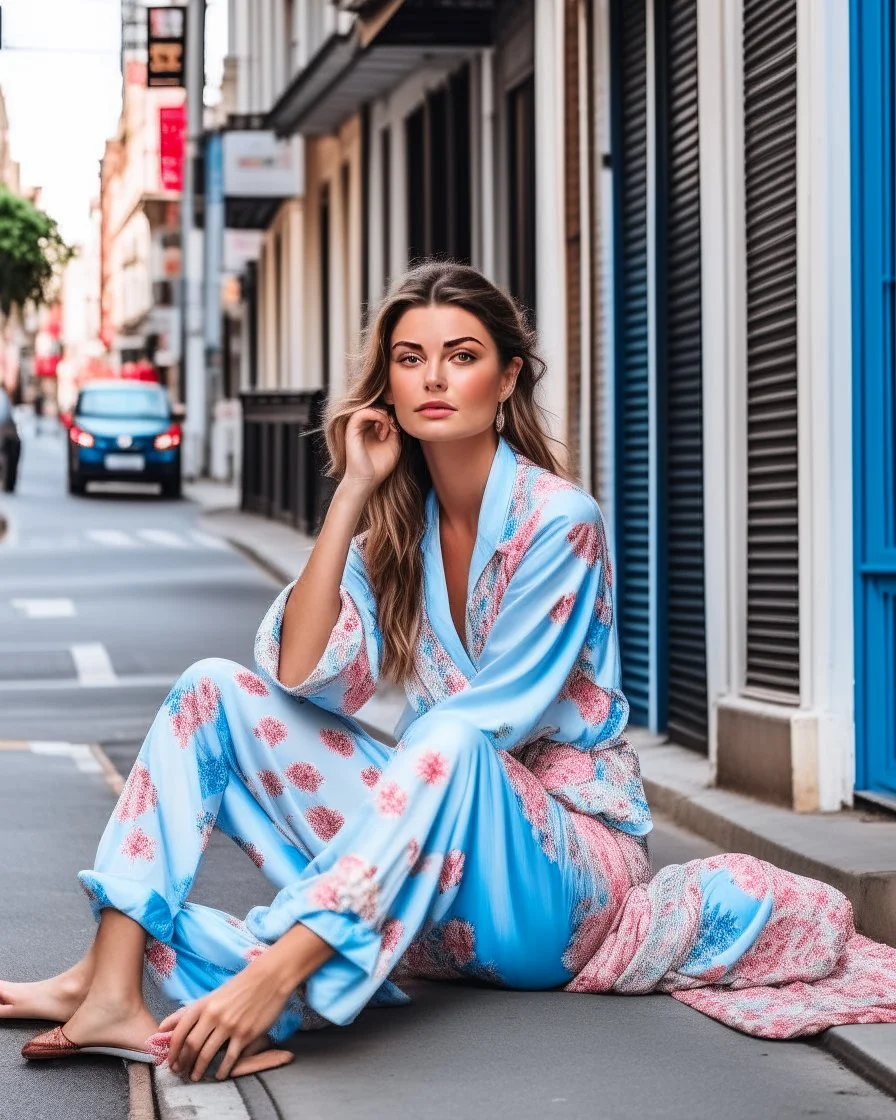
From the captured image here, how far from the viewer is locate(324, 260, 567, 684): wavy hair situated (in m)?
4.67

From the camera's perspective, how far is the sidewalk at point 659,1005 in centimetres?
396

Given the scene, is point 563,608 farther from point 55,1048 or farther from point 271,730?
point 55,1048

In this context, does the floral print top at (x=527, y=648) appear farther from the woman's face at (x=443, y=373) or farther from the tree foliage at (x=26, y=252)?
the tree foliage at (x=26, y=252)

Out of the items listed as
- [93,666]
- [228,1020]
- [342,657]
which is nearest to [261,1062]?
[228,1020]

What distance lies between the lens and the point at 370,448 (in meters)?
4.84

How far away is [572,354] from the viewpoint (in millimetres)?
10766

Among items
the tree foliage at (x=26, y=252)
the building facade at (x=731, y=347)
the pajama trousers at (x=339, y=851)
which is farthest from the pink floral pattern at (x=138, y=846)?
the tree foliage at (x=26, y=252)

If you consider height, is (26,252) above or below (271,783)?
above

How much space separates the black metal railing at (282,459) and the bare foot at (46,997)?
56.0ft

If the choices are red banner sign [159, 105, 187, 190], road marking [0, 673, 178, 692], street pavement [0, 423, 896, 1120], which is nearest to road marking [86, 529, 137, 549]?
road marking [0, 673, 178, 692]

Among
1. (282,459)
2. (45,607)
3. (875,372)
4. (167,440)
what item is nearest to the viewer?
(875,372)

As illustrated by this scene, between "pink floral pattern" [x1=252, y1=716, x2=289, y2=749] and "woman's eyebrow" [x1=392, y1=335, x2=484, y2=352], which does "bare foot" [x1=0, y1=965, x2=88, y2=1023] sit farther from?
"woman's eyebrow" [x1=392, y1=335, x2=484, y2=352]

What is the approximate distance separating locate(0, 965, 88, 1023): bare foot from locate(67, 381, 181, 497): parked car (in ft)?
95.1

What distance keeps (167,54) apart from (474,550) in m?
33.7
